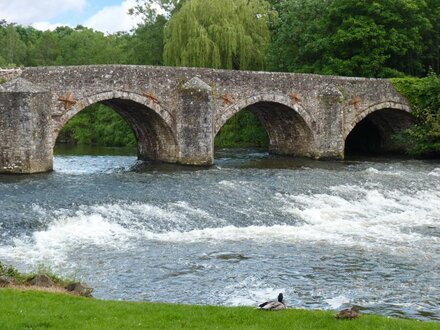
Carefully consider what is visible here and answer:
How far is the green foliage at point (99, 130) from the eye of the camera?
160 feet

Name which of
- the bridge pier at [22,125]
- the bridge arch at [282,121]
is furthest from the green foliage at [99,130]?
the bridge pier at [22,125]

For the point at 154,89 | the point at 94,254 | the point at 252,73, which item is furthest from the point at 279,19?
the point at 94,254

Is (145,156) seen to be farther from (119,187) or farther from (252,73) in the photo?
(119,187)

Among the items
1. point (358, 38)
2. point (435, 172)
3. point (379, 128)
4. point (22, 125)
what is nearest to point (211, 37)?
point (358, 38)

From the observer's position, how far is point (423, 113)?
1373 inches

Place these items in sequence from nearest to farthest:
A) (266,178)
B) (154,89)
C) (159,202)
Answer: (159,202) → (266,178) → (154,89)

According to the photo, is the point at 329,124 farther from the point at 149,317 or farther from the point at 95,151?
the point at 149,317

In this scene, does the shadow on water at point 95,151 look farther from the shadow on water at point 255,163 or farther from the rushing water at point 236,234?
the rushing water at point 236,234

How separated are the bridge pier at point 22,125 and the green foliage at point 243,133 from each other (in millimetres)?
19615

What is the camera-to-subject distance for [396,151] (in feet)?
124

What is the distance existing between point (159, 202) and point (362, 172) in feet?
35.4

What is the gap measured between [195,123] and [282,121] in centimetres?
744

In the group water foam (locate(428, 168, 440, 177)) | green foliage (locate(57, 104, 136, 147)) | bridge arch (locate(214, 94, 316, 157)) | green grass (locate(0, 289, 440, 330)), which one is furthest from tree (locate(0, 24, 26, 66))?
green grass (locate(0, 289, 440, 330))

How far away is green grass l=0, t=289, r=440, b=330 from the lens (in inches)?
341
